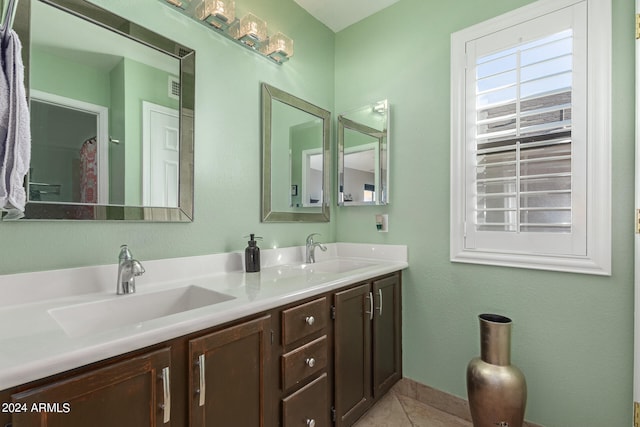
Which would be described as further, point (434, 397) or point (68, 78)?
point (434, 397)

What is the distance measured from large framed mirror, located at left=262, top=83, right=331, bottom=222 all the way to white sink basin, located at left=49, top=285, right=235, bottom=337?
695 mm

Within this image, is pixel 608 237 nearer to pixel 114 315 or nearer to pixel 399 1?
pixel 399 1

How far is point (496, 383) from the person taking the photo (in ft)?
4.73

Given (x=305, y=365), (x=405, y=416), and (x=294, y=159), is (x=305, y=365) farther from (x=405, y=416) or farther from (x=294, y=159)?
(x=294, y=159)

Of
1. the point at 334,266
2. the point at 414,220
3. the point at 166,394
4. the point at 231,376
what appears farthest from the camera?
the point at 334,266

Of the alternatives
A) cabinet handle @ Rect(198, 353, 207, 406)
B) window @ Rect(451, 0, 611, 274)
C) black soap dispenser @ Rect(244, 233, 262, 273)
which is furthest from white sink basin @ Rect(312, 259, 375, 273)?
cabinet handle @ Rect(198, 353, 207, 406)

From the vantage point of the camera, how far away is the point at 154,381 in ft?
2.72

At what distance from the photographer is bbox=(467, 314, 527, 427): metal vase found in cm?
142

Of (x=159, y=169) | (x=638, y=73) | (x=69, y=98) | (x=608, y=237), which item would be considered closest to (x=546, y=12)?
(x=638, y=73)

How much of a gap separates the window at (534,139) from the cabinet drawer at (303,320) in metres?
0.94

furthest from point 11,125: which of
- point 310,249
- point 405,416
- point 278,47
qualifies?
point 405,416

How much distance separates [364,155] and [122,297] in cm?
167

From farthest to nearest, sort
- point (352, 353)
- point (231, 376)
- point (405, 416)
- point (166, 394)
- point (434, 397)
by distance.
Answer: point (434, 397), point (405, 416), point (352, 353), point (231, 376), point (166, 394)

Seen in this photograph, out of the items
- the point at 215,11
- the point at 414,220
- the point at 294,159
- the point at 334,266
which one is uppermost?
the point at 215,11
